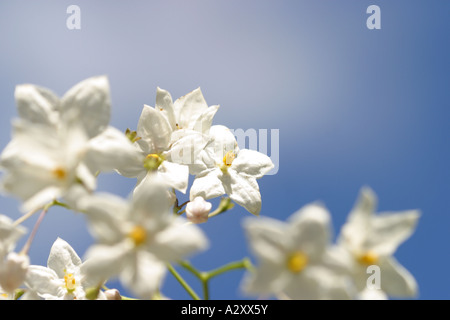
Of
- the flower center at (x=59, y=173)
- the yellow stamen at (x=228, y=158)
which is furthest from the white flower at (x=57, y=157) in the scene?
the yellow stamen at (x=228, y=158)

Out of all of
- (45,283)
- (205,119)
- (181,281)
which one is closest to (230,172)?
(205,119)

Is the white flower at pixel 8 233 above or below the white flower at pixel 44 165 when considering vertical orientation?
below

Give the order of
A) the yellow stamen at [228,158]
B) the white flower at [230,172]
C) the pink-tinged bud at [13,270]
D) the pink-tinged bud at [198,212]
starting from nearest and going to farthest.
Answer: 1. the pink-tinged bud at [13,270]
2. the pink-tinged bud at [198,212]
3. the white flower at [230,172]
4. the yellow stamen at [228,158]

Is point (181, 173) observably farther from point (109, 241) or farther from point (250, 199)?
point (109, 241)

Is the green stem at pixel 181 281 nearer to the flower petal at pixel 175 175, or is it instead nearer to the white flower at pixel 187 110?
the flower petal at pixel 175 175

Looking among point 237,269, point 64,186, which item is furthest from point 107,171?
point 237,269

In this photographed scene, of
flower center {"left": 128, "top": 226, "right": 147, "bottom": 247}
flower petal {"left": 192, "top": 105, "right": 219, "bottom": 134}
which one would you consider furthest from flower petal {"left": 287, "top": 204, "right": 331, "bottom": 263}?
flower petal {"left": 192, "top": 105, "right": 219, "bottom": 134}
